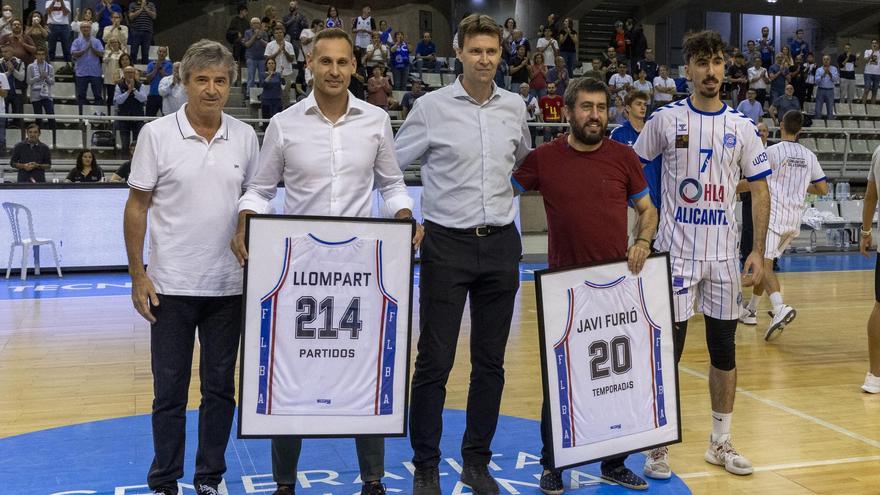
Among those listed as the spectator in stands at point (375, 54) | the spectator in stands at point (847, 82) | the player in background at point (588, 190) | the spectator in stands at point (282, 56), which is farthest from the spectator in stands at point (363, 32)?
the player in background at point (588, 190)

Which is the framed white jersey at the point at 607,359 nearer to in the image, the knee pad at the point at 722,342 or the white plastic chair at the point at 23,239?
the knee pad at the point at 722,342

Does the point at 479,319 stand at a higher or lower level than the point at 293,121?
lower

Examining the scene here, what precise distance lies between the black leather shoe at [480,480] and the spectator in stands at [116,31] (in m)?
14.5

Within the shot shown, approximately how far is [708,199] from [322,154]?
2.01m

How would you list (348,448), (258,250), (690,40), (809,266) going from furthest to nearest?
(809,266), (348,448), (690,40), (258,250)

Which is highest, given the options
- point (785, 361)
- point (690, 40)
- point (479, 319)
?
point (690, 40)

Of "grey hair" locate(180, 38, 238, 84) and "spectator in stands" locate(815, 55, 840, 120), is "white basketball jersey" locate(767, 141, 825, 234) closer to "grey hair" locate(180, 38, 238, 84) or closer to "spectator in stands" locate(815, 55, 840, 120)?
"grey hair" locate(180, 38, 238, 84)

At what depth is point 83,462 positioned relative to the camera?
4711 mm

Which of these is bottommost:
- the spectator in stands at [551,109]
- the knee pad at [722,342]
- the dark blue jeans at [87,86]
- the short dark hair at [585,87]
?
the knee pad at [722,342]

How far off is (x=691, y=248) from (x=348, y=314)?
184 centimetres

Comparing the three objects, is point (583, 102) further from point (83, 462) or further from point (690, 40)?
point (83, 462)

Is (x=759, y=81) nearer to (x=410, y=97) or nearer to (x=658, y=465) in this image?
(x=410, y=97)

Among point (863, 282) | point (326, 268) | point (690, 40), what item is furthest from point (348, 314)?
point (863, 282)

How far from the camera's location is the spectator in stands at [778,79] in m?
22.5
